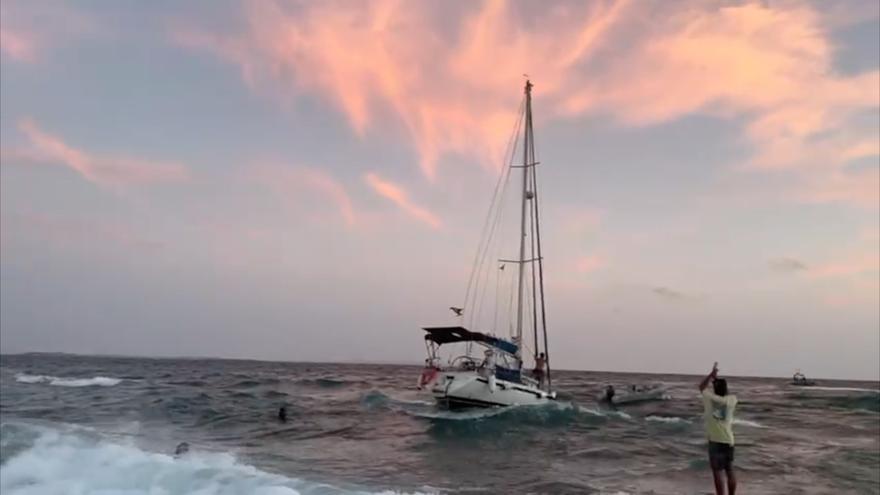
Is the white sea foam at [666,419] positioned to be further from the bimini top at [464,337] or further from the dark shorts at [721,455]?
the dark shorts at [721,455]

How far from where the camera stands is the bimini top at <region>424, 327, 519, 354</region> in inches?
1369

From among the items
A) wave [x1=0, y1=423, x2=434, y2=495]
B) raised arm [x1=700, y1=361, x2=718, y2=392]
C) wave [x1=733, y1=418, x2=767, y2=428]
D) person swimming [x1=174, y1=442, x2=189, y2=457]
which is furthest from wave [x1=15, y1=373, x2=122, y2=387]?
raised arm [x1=700, y1=361, x2=718, y2=392]

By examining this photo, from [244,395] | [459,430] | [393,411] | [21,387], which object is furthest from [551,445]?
[21,387]

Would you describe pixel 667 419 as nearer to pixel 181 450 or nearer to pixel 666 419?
pixel 666 419

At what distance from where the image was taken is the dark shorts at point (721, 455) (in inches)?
459

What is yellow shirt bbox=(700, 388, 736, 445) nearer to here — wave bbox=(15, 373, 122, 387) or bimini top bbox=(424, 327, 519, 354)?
bimini top bbox=(424, 327, 519, 354)

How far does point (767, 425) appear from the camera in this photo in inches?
1407

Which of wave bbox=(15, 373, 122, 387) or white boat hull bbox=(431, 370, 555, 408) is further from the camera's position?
wave bbox=(15, 373, 122, 387)

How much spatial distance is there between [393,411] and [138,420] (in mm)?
14681

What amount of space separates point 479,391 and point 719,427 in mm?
22364

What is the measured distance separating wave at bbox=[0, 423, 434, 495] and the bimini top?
54.4 ft

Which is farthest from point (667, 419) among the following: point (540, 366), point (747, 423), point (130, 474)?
point (130, 474)

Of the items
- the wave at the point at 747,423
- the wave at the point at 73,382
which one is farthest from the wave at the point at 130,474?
the wave at the point at 73,382

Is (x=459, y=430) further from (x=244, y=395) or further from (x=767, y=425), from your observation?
(x=244, y=395)
